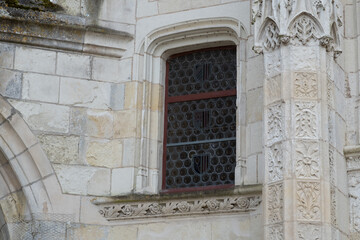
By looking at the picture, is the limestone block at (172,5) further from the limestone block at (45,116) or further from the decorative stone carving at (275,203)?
the decorative stone carving at (275,203)

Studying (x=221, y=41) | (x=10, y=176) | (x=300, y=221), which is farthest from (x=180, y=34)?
(x=300, y=221)

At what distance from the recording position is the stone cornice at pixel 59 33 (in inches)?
400

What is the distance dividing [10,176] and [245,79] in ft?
8.42

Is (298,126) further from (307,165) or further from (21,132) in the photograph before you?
(21,132)

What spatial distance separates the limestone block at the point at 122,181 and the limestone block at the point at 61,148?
0.40 meters

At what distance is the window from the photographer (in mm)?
9953

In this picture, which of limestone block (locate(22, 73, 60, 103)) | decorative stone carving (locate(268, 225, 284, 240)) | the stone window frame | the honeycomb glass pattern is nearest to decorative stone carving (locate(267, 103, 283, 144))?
decorative stone carving (locate(268, 225, 284, 240))

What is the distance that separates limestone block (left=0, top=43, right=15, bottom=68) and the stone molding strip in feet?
5.52

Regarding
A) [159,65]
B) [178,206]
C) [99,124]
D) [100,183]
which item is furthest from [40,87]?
[178,206]

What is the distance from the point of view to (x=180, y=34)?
406 inches

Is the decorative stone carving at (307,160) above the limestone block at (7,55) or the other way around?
the other way around

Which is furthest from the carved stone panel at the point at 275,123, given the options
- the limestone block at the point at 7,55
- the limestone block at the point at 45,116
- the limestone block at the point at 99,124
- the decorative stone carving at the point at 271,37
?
the limestone block at the point at 7,55

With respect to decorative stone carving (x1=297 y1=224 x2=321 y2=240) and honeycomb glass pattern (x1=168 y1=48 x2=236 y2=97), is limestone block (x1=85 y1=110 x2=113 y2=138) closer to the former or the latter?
honeycomb glass pattern (x1=168 y1=48 x2=236 y2=97)

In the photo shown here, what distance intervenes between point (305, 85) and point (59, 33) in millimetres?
3082
